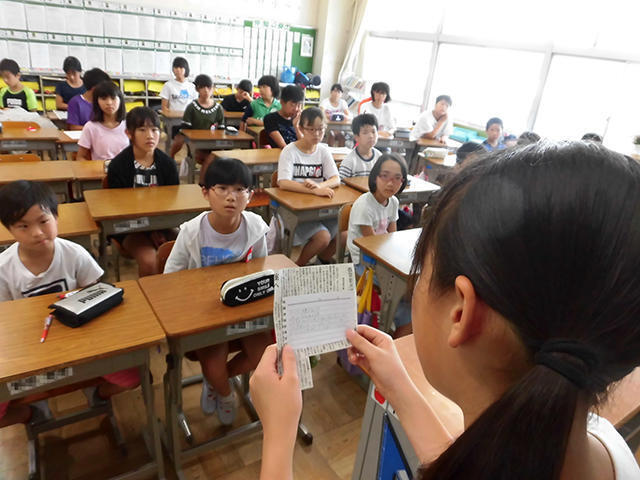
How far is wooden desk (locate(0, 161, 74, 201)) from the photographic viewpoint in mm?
2740

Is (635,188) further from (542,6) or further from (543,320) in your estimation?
(542,6)

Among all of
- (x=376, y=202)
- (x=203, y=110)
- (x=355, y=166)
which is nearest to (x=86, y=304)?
(x=376, y=202)

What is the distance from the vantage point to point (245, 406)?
6.81 ft

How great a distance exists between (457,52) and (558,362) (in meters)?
7.21

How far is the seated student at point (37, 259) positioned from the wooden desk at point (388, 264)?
119cm

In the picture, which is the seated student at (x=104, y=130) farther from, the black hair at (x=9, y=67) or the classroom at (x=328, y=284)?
the black hair at (x=9, y=67)

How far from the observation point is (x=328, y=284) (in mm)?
747

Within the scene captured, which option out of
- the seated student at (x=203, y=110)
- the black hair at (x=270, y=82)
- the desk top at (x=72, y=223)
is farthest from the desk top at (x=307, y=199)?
the black hair at (x=270, y=82)

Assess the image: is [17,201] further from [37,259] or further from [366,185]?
[366,185]

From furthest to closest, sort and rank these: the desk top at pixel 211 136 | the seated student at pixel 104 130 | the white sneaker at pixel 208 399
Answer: the desk top at pixel 211 136, the seated student at pixel 104 130, the white sneaker at pixel 208 399

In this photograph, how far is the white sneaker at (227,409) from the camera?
6.16 feet

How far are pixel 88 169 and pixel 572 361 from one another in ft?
11.0

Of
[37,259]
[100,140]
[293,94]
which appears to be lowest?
[37,259]

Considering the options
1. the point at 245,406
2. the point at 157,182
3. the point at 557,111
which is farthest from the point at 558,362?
the point at 557,111
